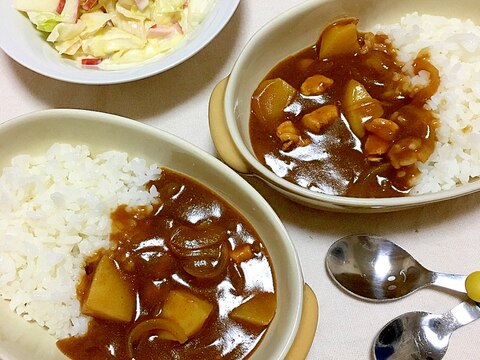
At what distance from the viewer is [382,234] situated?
1.73m

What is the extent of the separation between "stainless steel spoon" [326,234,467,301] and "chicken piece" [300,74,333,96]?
46 centimetres

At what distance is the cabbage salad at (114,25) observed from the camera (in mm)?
1877

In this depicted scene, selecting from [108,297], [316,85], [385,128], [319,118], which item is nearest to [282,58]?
[316,85]

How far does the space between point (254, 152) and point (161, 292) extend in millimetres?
485

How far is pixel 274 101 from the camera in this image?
5.82 feet

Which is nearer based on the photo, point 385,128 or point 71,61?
point 385,128

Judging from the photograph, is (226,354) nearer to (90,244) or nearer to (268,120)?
(90,244)

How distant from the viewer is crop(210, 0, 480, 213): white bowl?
155 cm

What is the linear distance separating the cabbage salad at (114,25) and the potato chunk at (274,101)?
0.34m

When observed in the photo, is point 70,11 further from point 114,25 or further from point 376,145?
point 376,145

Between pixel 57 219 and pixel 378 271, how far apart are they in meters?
0.90

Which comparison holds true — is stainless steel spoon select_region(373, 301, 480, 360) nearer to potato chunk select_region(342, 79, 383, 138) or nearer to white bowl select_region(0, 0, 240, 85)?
potato chunk select_region(342, 79, 383, 138)

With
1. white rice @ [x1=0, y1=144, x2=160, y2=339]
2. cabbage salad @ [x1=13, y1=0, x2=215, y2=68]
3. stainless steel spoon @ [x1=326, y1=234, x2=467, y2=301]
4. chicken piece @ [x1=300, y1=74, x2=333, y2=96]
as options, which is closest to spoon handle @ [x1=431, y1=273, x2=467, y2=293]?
stainless steel spoon @ [x1=326, y1=234, x2=467, y2=301]

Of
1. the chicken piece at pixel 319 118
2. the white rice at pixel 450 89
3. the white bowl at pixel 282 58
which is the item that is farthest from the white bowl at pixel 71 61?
the white rice at pixel 450 89
